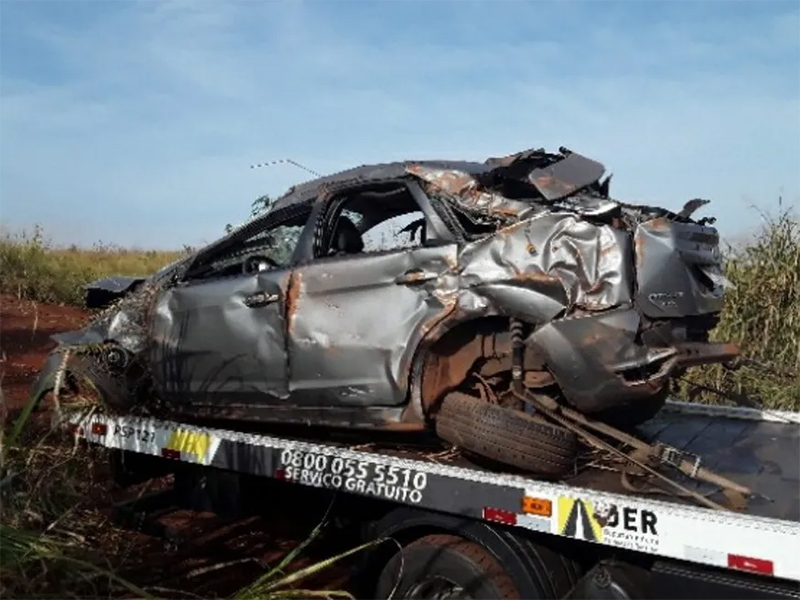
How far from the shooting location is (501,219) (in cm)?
426

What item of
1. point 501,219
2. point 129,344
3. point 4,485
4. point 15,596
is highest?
point 501,219

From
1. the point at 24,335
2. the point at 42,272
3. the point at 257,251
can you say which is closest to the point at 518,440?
the point at 257,251

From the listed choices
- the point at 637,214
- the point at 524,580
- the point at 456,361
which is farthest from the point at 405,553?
the point at 637,214

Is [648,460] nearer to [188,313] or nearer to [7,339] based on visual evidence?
[188,313]

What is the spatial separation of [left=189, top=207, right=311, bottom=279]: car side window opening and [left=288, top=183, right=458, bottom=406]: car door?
36 cm

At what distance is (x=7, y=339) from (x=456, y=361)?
9001 millimetres

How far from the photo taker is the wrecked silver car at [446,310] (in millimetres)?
3873

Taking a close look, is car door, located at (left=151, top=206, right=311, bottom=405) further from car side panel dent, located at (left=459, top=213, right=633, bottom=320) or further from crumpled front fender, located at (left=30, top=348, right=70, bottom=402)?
car side panel dent, located at (left=459, top=213, right=633, bottom=320)

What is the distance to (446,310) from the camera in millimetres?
4238

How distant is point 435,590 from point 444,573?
0.52 feet

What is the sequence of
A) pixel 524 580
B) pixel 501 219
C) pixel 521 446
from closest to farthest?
pixel 524 580
pixel 521 446
pixel 501 219

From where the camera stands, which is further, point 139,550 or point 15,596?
point 139,550

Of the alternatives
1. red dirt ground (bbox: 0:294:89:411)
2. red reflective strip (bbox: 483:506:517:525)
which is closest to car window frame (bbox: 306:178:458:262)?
red reflective strip (bbox: 483:506:517:525)

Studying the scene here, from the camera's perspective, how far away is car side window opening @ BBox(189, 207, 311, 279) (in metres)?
5.20
